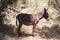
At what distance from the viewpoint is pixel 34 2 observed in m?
10.4

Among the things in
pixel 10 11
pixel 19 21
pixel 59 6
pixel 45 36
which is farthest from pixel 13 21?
pixel 59 6

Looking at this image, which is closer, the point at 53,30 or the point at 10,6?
the point at 53,30

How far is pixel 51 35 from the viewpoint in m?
8.27

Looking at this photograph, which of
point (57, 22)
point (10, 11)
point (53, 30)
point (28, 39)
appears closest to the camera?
point (28, 39)

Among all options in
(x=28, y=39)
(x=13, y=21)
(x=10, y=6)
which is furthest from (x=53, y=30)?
(x=10, y=6)

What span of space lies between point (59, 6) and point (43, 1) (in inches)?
37.5

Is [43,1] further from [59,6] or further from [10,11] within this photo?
[10,11]

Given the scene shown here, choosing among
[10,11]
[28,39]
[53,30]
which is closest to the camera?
[28,39]

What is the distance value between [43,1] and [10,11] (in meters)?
1.97

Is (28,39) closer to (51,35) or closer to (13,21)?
(51,35)

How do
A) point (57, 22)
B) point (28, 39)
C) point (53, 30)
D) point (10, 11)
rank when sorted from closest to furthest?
point (28, 39) → point (53, 30) → point (57, 22) → point (10, 11)

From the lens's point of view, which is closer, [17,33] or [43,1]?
[17,33]

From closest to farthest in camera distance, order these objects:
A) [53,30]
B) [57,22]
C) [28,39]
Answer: [28,39]
[53,30]
[57,22]

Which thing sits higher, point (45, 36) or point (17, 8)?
point (17, 8)
